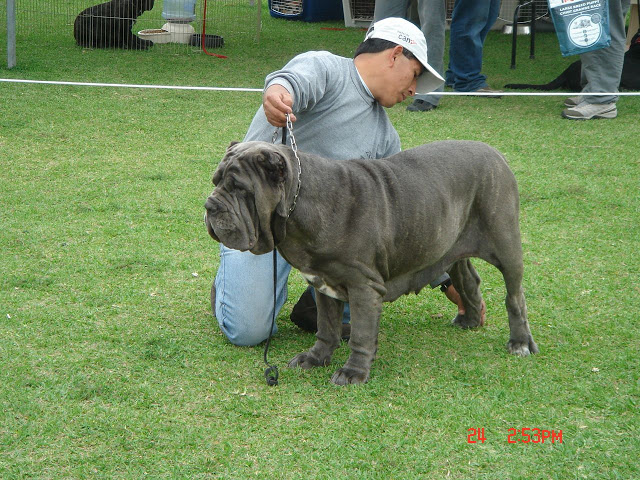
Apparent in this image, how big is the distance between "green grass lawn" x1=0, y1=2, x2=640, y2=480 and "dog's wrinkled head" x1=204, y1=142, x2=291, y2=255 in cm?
73

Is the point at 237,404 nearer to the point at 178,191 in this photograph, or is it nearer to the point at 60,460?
the point at 60,460

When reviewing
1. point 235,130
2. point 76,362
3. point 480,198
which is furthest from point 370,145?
point 235,130

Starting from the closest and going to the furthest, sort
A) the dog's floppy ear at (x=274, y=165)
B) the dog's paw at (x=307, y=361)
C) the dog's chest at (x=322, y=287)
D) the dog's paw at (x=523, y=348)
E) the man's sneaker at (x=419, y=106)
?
the dog's floppy ear at (x=274, y=165) → the dog's chest at (x=322, y=287) → the dog's paw at (x=307, y=361) → the dog's paw at (x=523, y=348) → the man's sneaker at (x=419, y=106)

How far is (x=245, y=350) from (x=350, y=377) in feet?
1.96

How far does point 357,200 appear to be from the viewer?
3.08 meters

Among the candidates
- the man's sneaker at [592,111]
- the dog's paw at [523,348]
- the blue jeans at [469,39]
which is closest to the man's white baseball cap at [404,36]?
the dog's paw at [523,348]

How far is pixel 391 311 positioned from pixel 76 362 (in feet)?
5.29

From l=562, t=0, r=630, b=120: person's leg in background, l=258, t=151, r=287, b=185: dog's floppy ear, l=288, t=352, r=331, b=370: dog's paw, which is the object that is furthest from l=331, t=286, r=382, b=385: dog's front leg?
l=562, t=0, r=630, b=120: person's leg in background

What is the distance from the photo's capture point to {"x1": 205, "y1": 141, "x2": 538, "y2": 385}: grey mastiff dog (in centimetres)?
281

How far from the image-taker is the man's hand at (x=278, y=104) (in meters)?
2.96

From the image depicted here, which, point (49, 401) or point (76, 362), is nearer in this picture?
point (49, 401)

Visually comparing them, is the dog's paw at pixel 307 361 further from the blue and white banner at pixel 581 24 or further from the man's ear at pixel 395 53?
the blue and white banner at pixel 581 24

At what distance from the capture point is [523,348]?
3.58 meters

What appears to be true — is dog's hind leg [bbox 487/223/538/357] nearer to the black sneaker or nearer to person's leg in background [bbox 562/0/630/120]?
the black sneaker
